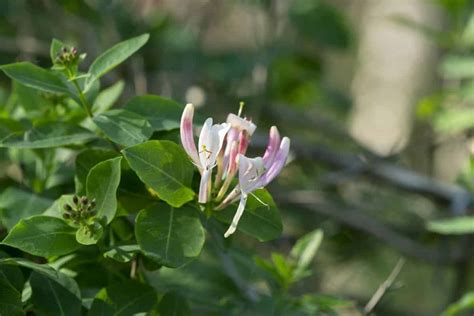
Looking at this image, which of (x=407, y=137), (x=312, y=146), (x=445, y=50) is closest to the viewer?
(x=312, y=146)

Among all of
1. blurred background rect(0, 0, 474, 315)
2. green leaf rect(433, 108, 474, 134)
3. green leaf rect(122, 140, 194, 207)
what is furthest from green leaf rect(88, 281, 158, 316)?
green leaf rect(433, 108, 474, 134)

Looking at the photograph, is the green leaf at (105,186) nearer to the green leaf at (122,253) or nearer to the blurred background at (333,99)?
the green leaf at (122,253)

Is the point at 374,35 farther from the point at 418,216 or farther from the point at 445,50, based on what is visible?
the point at 418,216

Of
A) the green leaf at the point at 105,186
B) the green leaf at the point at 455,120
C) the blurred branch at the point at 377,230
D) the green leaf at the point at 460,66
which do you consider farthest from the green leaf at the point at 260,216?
the green leaf at the point at 460,66

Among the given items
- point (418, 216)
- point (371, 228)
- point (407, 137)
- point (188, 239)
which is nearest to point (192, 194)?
point (188, 239)

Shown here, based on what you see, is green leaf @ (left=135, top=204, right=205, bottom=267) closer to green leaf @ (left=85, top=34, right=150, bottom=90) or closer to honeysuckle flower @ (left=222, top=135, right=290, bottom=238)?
honeysuckle flower @ (left=222, top=135, right=290, bottom=238)
